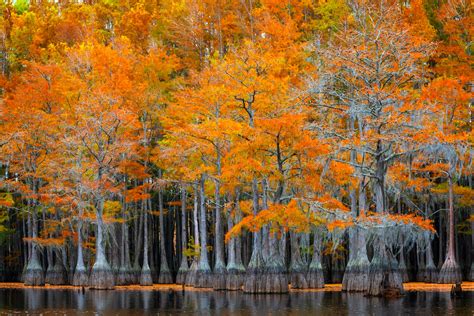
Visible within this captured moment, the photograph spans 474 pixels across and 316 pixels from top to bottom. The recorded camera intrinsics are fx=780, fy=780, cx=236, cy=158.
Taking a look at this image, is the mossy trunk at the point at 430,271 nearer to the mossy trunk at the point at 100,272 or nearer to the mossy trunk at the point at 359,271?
the mossy trunk at the point at 359,271

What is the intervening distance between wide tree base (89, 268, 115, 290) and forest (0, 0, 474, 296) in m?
0.07

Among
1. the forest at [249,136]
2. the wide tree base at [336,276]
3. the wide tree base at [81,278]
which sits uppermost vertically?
the forest at [249,136]

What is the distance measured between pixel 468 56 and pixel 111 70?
1854cm

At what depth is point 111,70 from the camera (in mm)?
41438

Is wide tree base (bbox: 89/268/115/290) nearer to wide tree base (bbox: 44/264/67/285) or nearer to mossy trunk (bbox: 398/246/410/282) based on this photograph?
wide tree base (bbox: 44/264/67/285)

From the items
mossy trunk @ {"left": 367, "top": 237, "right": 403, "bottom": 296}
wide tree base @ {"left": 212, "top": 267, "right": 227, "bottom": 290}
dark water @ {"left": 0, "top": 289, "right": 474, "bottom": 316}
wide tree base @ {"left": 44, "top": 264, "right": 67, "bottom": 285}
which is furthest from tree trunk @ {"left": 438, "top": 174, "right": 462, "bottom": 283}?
wide tree base @ {"left": 44, "top": 264, "right": 67, "bottom": 285}

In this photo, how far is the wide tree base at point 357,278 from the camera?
32.0 m

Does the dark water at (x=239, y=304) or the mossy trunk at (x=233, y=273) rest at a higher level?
the mossy trunk at (x=233, y=273)

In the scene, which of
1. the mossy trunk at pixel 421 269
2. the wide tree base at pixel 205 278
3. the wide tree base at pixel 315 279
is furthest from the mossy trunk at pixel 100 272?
the mossy trunk at pixel 421 269

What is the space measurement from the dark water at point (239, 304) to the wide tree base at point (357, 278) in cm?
113

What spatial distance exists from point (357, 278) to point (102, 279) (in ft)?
42.7

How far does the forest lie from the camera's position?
29.0 metres

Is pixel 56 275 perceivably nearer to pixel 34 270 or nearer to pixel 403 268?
pixel 34 270

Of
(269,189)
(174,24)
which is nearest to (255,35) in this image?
(174,24)
